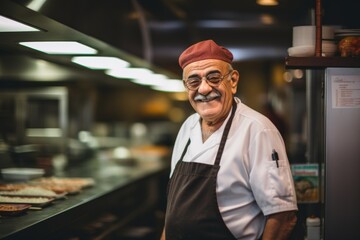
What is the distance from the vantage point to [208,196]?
9.09 feet

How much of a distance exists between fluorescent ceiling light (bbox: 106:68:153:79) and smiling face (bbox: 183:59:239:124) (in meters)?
2.21

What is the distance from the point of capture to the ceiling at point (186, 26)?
401 centimetres

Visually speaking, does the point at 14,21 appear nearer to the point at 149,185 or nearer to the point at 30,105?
the point at 30,105

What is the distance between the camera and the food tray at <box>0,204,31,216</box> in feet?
10.5

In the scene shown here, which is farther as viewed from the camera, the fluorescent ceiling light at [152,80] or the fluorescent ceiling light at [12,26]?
the fluorescent ceiling light at [152,80]

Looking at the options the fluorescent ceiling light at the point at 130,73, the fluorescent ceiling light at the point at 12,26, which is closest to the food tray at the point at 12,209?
the fluorescent ceiling light at the point at 12,26

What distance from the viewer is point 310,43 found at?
9.97 ft

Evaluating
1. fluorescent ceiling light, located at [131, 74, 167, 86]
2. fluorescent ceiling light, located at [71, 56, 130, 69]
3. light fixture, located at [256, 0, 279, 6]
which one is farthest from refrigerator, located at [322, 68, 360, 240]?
fluorescent ceiling light, located at [131, 74, 167, 86]

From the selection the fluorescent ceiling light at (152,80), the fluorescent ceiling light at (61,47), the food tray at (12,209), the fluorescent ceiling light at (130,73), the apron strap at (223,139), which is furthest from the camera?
the fluorescent ceiling light at (152,80)

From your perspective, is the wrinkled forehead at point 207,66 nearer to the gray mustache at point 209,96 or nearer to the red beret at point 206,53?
the red beret at point 206,53

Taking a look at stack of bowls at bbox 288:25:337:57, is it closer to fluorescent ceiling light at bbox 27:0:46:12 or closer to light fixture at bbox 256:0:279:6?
fluorescent ceiling light at bbox 27:0:46:12

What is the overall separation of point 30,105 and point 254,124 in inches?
138

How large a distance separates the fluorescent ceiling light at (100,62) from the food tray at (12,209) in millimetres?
1460

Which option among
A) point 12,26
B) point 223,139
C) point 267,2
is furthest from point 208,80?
point 267,2
